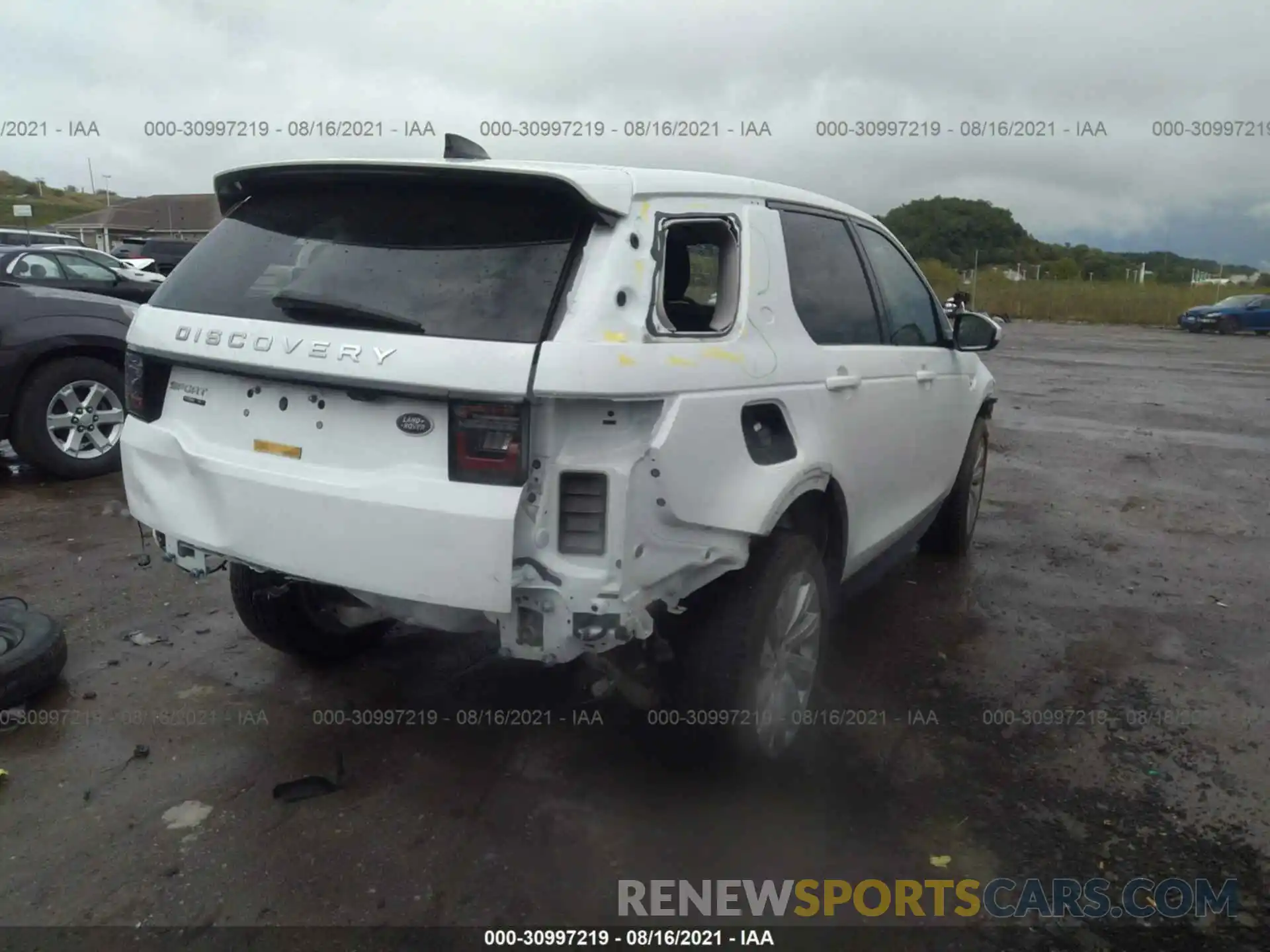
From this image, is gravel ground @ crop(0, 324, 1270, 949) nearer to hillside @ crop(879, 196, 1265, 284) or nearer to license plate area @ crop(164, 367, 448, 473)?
license plate area @ crop(164, 367, 448, 473)

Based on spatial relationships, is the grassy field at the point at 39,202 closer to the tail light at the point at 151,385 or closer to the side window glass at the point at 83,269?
the side window glass at the point at 83,269

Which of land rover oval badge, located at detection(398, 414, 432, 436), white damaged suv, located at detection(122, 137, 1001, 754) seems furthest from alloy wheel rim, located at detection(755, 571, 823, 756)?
land rover oval badge, located at detection(398, 414, 432, 436)

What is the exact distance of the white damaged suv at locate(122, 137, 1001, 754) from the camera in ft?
7.98

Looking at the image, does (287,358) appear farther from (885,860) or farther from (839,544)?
(885,860)

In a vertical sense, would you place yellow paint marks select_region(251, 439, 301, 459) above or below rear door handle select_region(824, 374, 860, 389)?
below

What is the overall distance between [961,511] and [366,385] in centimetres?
390

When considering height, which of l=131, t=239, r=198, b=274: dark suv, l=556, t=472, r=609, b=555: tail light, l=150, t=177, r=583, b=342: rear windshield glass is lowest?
l=556, t=472, r=609, b=555: tail light

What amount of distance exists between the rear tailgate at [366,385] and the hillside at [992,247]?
4381 cm

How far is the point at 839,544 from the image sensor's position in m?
3.52

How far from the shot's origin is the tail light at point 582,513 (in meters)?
2.45

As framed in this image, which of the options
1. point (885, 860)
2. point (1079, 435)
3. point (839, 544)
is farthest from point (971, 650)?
point (1079, 435)

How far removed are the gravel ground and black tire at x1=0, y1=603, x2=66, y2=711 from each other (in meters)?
0.13

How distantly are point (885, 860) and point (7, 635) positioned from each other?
3.35m

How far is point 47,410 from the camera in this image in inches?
258
